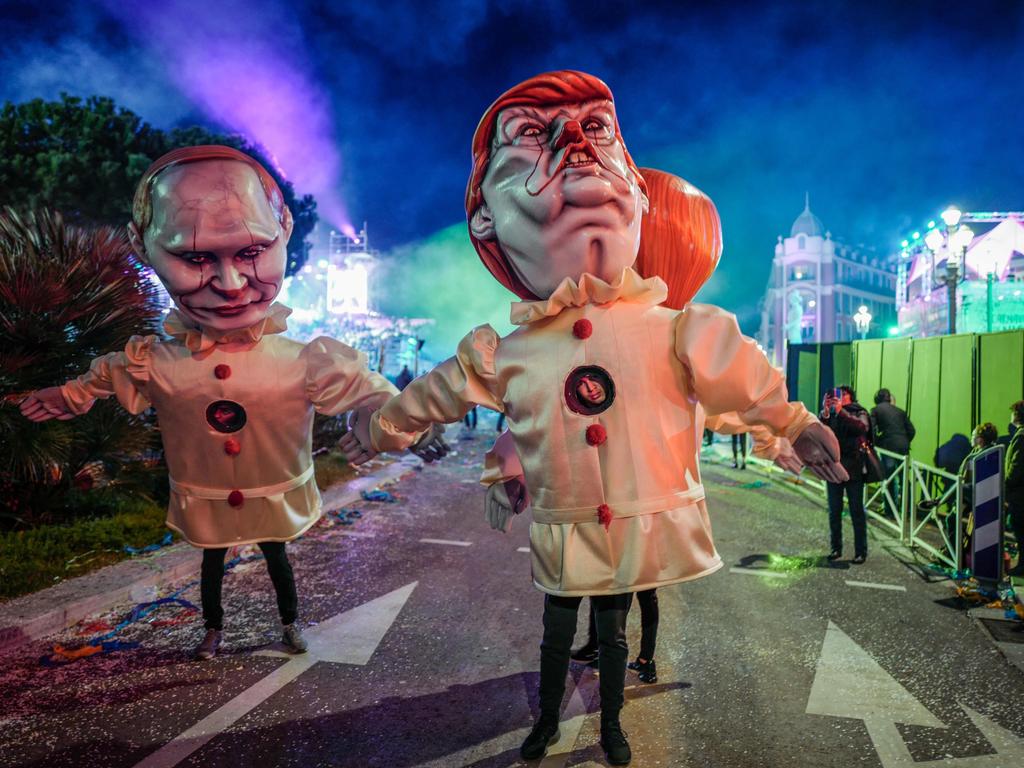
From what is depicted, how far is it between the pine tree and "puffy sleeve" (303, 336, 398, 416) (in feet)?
9.18

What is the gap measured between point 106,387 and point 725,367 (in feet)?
10.8

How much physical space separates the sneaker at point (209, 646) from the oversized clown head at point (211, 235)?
5.69ft

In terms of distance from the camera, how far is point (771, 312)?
78.2 m

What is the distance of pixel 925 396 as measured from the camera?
27.6 ft

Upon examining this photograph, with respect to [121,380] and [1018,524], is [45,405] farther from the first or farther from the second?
[1018,524]

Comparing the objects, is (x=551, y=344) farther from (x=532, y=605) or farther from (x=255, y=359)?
(x=532, y=605)

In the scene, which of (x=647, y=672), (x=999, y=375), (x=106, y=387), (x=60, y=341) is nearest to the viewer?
(x=647, y=672)

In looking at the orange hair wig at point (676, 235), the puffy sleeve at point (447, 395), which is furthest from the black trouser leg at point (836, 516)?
the puffy sleeve at point (447, 395)

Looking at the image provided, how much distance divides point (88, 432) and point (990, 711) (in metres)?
6.51

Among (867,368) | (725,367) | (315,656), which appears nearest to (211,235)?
(315,656)

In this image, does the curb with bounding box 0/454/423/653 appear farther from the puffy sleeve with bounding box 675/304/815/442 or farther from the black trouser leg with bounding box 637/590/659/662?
the puffy sleeve with bounding box 675/304/815/442

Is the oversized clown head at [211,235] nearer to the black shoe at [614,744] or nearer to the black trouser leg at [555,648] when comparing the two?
the black trouser leg at [555,648]

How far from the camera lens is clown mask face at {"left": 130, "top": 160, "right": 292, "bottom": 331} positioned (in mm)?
3266

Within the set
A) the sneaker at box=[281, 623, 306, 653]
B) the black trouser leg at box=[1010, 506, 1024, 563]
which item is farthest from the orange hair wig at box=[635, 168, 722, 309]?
the black trouser leg at box=[1010, 506, 1024, 563]
